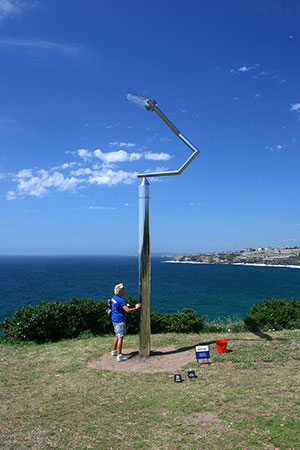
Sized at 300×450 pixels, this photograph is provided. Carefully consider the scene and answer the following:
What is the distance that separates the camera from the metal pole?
7975 mm

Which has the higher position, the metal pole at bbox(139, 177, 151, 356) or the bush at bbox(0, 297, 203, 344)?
the metal pole at bbox(139, 177, 151, 356)

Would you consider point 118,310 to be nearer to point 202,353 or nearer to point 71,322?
point 202,353

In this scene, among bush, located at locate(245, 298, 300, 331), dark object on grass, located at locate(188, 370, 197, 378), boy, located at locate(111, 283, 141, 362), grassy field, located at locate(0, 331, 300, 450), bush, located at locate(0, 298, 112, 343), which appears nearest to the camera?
grassy field, located at locate(0, 331, 300, 450)

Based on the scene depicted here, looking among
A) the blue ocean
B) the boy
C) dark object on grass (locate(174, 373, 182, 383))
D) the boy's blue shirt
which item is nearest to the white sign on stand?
dark object on grass (locate(174, 373, 182, 383))

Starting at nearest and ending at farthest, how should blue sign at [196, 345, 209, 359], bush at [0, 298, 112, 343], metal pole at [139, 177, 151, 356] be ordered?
blue sign at [196, 345, 209, 359]
metal pole at [139, 177, 151, 356]
bush at [0, 298, 112, 343]

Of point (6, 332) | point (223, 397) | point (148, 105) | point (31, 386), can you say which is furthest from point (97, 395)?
point (148, 105)

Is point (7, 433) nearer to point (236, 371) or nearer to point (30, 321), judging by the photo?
point (236, 371)

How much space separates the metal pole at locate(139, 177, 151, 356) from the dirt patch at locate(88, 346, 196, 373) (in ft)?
1.04

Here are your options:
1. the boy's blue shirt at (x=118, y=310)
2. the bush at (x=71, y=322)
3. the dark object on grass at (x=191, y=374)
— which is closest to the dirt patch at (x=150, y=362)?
the dark object on grass at (x=191, y=374)

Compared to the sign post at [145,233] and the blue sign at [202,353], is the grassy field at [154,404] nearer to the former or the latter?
the blue sign at [202,353]

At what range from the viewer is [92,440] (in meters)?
4.12

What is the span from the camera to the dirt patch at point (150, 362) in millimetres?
7088

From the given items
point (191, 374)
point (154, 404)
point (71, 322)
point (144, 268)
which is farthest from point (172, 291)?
point (154, 404)

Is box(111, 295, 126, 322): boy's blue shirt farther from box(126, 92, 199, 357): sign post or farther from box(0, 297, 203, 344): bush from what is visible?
box(0, 297, 203, 344): bush
